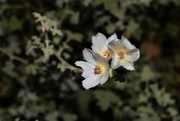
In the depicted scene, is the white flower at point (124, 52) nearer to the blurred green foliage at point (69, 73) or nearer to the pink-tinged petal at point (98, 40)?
the pink-tinged petal at point (98, 40)

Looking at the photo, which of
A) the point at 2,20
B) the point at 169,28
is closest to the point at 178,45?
the point at 169,28

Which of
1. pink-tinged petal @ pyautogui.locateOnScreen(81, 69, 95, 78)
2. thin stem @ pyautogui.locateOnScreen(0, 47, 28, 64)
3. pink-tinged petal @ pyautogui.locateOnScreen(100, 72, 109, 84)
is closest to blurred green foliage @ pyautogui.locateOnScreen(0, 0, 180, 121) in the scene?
thin stem @ pyautogui.locateOnScreen(0, 47, 28, 64)

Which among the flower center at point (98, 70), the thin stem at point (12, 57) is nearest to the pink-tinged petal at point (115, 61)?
the flower center at point (98, 70)

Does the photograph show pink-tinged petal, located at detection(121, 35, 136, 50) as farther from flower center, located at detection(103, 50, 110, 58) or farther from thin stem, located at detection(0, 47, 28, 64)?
thin stem, located at detection(0, 47, 28, 64)

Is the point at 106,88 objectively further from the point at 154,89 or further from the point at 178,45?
the point at 178,45

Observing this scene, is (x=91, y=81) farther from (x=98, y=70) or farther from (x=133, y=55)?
(x=133, y=55)

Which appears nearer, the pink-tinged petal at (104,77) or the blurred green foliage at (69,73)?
the pink-tinged petal at (104,77)
